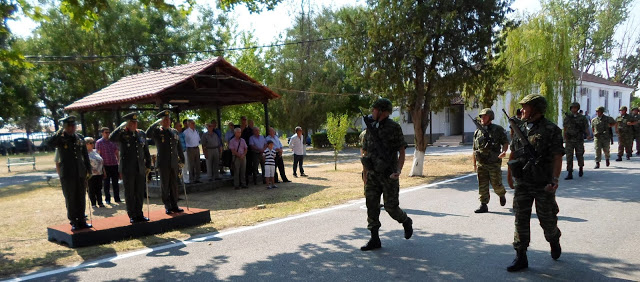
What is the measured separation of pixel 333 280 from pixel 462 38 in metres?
10.4

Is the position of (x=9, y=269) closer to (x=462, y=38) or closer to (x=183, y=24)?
(x=462, y=38)

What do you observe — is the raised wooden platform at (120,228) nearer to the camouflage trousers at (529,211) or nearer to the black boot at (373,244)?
the black boot at (373,244)

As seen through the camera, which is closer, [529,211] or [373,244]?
[529,211]

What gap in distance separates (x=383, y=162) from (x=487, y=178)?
3186 millimetres

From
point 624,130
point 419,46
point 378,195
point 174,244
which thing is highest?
point 419,46

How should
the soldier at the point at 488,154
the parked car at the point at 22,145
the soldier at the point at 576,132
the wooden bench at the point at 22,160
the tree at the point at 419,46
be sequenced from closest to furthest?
the soldier at the point at 488,154 → the soldier at the point at 576,132 → the tree at the point at 419,46 → the wooden bench at the point at 22,160 → the parked car at the point at 22,145

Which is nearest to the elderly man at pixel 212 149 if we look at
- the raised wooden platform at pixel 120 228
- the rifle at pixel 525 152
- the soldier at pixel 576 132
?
the raised wooden platform at pixel 120 228

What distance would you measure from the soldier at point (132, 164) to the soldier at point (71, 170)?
556mm

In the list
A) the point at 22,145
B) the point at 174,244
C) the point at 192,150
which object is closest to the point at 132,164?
the point at 174,244

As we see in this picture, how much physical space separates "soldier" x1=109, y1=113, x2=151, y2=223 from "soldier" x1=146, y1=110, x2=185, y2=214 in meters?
0.45

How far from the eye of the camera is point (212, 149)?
12.0 metres

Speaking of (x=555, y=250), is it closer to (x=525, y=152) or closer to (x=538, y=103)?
(x=525, y=152)

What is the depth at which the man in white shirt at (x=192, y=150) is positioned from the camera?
11430 mm

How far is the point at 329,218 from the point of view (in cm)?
746
